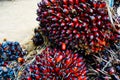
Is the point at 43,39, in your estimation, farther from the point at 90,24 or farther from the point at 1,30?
the point at 1,30

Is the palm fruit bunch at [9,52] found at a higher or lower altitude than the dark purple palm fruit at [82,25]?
lower

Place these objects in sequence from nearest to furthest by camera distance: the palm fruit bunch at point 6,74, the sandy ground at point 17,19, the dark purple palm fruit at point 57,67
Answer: the dark purple palm fruit at point 57,67 → the palm fruit bunch at point 6,74 → the sandy ground at point 17,19

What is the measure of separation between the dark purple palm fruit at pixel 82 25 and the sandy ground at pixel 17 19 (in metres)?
1.07

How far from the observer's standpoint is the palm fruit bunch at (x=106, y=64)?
1.93 metres

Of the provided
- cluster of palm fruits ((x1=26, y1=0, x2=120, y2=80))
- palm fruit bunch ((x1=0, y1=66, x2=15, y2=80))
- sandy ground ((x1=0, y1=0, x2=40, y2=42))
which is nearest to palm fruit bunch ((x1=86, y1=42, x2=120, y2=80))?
cluster of palm fruits ((x1=26, y1=0, x2=120, y2=80))

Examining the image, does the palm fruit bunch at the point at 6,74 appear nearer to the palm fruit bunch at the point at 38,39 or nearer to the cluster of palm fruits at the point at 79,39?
the cluster of palm fruits at the point at 79,39

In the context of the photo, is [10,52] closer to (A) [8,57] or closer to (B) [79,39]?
(A) [8,57]

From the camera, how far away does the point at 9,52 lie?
2.40 metres

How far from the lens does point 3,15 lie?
421 centimetres

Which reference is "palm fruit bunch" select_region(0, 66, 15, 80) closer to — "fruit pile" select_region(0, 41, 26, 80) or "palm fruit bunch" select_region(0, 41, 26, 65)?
"fruit pile" select_region(0, 41, 26, 80)

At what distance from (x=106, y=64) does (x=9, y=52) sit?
2.55 feet

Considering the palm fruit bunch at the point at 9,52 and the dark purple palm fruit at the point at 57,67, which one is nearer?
the dark purple palm fruit at the point at 57,67

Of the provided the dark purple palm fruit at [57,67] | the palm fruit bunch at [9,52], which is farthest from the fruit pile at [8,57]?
the dark purple palm fruit at [57,67]

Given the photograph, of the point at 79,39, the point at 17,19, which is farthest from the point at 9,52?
the point at 17,19
